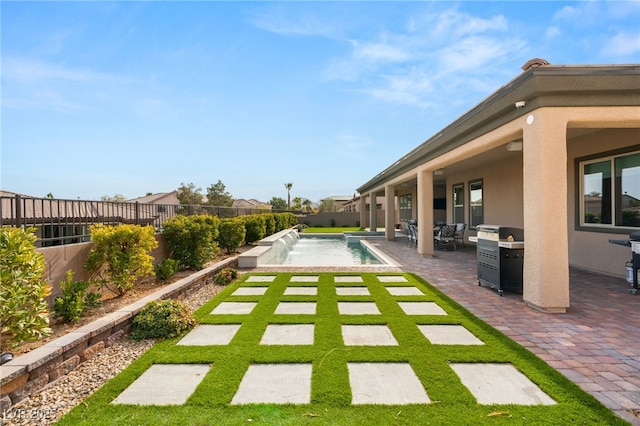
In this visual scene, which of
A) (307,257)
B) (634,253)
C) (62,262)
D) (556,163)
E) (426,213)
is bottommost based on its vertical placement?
(307,257)

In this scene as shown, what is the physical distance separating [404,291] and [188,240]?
497 cm

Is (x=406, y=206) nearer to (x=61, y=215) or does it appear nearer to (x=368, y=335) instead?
(x=368, y=335)

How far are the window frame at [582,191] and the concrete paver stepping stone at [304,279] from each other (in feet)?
21.9

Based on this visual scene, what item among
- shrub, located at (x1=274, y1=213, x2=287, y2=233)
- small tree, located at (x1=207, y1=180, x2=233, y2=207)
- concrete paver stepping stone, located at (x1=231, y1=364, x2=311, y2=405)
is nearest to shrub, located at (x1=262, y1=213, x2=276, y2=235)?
shrub, located at (x1=274, y1=213, x2=287, y2=233)

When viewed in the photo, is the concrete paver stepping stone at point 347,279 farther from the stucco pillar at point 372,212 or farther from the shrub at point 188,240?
the stucco pillar at point 372,212

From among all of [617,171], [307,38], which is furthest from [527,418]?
[307,38]

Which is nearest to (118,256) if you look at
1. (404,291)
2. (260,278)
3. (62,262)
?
(62,262)

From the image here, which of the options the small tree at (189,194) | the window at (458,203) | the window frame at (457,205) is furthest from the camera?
the small tree at (189,194)

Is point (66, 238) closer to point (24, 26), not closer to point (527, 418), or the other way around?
point (24, 26)

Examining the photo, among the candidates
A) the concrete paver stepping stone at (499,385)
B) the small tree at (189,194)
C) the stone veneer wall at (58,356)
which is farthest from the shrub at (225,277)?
the small tree at (189,194)

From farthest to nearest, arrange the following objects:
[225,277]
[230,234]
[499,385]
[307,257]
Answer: [307,257], [230,234], [225,277], [499,385]

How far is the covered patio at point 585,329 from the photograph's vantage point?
2758mm

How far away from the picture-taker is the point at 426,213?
10398mm

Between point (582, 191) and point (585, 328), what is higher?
point (582, 191)
